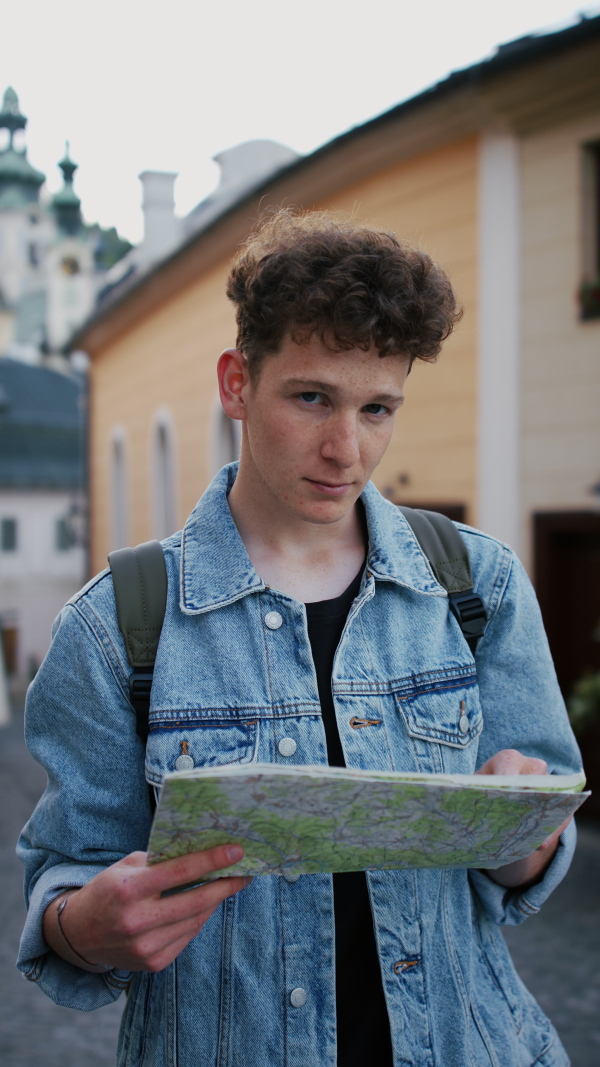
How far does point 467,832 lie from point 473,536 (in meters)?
0.66

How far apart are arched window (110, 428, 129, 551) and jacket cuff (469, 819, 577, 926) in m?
15.7

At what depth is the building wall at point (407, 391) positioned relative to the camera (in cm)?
762

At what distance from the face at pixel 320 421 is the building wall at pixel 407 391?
0.97 feet

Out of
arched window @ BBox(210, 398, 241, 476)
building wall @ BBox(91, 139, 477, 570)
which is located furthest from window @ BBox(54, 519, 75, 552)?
arched window @ BBox(210, 398, 241, 476)

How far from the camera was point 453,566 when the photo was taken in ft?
5.78

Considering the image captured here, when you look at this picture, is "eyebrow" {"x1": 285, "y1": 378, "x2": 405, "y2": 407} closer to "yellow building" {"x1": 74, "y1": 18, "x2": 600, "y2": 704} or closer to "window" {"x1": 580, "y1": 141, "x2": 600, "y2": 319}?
"yellow building" {"x1": 74, "y1": 18, "x2": 600, "y2": 704}

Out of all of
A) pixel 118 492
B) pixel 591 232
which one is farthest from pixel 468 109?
pixel 118 492

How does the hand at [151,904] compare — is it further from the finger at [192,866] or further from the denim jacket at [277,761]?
the denim jacket at [277,761]

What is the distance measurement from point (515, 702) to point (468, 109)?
258 inches

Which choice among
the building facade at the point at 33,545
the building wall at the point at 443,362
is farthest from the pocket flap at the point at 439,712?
the building facade at the point at 33,545

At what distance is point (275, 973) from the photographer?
59.7 inches

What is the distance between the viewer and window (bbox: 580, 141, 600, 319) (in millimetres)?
6809

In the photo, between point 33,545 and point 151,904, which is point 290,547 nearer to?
point 151,904

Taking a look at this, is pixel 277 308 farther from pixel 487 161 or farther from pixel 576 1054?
pixel 487 161
